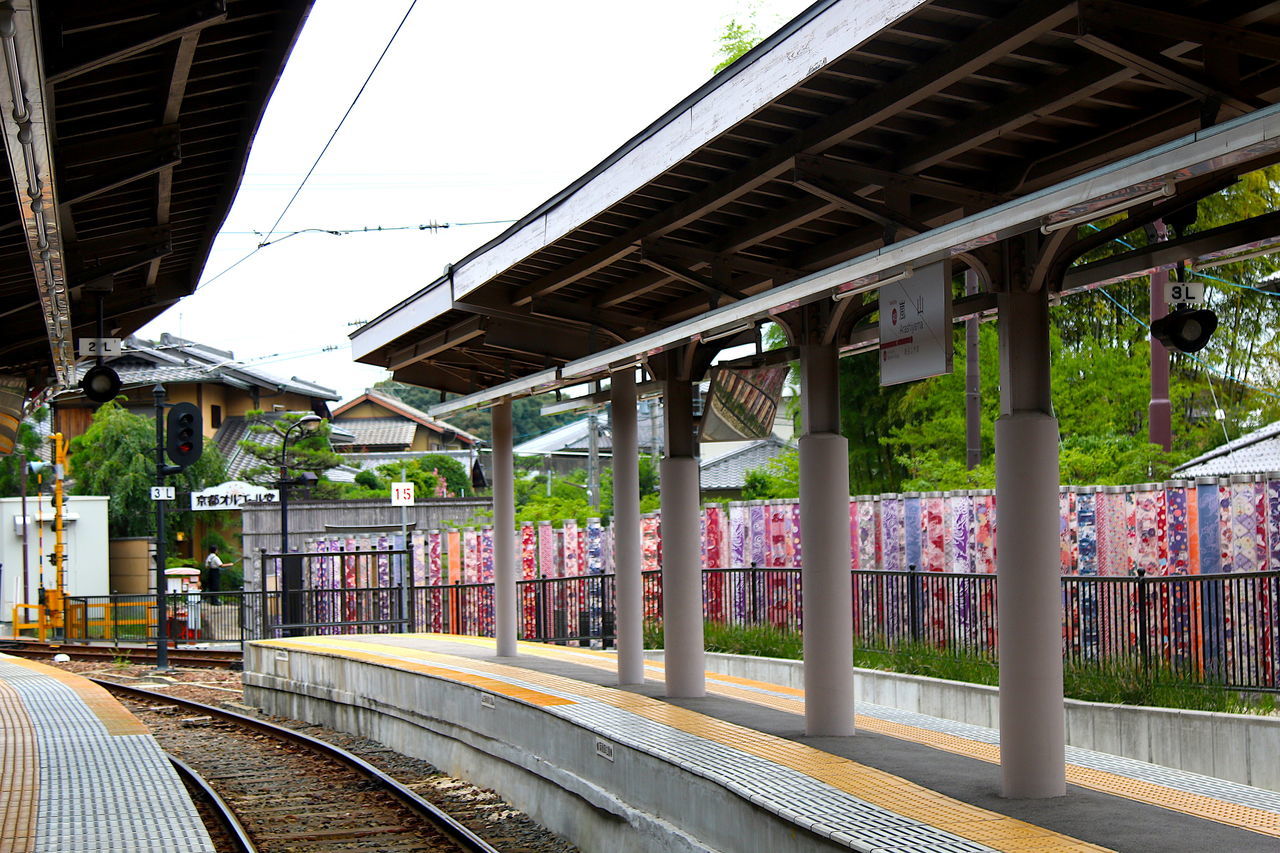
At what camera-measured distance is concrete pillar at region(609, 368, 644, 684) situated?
12656mm

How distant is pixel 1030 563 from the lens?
710cm

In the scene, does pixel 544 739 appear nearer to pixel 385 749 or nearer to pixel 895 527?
pixel 385 749

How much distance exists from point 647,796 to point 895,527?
8725 millimetres

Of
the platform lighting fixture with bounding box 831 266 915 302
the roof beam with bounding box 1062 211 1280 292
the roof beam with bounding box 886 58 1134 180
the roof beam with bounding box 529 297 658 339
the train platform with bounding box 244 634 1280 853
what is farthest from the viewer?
the roof beam with bounding box 529 297 658 339

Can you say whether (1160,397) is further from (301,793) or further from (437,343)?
(301,793)

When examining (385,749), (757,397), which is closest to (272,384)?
(385,749)

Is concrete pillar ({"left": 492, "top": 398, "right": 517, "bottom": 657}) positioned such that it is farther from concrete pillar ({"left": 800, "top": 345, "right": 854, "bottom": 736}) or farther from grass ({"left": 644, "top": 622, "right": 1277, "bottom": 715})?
concrete pillar ({"left": 800, "top": 345, "right": 854, "bottom": 736})

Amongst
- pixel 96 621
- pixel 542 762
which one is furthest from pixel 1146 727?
pixel 96 621

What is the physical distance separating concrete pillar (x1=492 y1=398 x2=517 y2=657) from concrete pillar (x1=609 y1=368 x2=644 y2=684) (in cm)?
306

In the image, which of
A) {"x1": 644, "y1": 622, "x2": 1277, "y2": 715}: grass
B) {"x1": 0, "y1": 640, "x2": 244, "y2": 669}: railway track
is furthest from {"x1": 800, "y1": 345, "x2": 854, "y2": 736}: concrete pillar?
{"x1": 0, "y1": 640, "x2": 244, "y2": 669}: railway track

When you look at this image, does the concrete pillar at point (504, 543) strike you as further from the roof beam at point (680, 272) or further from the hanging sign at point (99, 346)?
the roof beam at point (680, 272)

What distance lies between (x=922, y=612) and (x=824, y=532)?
5658 millimetres

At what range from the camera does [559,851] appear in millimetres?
10195

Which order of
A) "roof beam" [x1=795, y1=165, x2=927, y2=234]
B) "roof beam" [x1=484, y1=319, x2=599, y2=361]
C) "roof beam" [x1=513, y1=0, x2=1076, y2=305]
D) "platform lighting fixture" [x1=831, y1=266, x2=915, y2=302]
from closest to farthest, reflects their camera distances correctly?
"roof beam" [x1=513, y1=0, x2=1076, y2=305] < "platform lighting fixture" [x1=831, y1=266, x2=915, y2=302] < "roof beam" [x1=795, y1=165, x2=927, y2=234] < "roof beam" [x1=484, y1=319, x2=599, y2=361]
